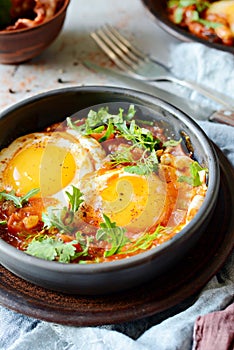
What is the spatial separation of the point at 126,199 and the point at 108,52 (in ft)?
4.75

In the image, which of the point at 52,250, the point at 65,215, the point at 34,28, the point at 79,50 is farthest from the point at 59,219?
the point at 79,50

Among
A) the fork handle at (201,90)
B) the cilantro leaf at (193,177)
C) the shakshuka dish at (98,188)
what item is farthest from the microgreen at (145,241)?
the fork handle at (201,90)

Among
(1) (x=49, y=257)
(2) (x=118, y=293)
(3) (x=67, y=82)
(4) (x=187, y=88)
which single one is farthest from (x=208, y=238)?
(3) (x=67, y=82)

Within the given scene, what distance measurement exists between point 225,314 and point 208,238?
12.8 inches

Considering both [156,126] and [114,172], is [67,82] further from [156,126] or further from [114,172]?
[114,172]

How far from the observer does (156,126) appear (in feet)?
8.96

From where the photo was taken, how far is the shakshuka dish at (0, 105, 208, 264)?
88.8 inches

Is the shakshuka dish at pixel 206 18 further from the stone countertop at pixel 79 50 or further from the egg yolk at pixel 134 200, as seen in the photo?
the egg yolk at pixel 134 200

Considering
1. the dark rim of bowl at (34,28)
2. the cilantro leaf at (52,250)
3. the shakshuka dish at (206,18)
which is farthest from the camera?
the shakshuka dish at (206,18)

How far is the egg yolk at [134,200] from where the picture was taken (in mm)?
2328

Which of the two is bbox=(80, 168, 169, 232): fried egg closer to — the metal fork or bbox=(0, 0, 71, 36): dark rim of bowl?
the metal fork

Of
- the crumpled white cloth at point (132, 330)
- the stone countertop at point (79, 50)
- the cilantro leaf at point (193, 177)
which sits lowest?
the crumpled white cloth at point (132, 330)

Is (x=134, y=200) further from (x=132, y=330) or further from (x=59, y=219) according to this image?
(x=132, y=330)

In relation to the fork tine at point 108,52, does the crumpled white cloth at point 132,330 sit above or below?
below
